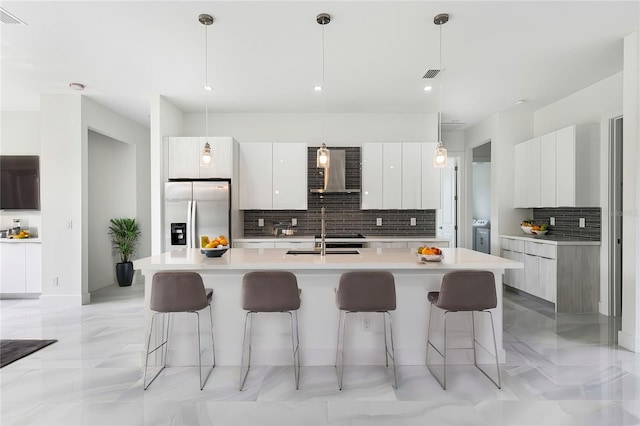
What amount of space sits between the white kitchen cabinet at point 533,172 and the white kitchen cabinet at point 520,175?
67 millimetres

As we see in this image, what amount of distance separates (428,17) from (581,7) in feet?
3.86

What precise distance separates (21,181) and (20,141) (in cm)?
68

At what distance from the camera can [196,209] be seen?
4926 millimetres

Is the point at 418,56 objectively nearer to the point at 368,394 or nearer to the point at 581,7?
the point at 581,7

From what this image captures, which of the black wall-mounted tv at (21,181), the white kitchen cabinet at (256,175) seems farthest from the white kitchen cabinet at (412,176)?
the black wall-mounted tv at (21,181)

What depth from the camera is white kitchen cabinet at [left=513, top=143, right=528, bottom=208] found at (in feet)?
17.9

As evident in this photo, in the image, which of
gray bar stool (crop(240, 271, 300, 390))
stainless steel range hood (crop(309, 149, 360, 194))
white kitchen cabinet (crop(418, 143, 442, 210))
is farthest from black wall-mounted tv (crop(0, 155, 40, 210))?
white kitchen cabinet (crop(418, 143, 442, 210))

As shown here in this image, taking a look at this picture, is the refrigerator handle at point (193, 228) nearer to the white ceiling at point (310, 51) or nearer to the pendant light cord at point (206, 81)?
the pendant light cord at point (206, 81)

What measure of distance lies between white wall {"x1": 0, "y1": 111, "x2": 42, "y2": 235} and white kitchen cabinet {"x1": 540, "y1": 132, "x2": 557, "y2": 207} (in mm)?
7523

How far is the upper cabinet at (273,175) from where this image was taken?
214 inches

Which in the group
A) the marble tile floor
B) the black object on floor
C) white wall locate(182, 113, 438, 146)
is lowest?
the marble tile floor

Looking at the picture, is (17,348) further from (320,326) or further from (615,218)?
(615,218)

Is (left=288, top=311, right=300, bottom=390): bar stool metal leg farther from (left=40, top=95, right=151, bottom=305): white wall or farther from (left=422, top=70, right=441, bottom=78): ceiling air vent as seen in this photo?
(left=40, top=95, right=151, bottom=305): white wall

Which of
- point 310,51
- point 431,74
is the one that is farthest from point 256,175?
point 431,74
